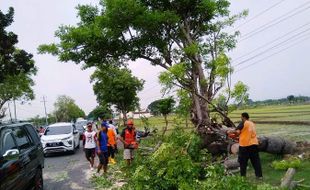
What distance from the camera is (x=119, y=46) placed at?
1945 centimetres

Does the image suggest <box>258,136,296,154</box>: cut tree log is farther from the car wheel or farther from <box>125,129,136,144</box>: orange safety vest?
the car wheel

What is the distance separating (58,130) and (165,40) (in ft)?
29.8

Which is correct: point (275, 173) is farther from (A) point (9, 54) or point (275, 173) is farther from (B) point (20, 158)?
(A) point (9, 54)

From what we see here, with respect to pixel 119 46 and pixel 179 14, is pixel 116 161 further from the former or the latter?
pixel 179 14

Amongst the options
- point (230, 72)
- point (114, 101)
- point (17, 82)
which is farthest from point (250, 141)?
point (17, 82)

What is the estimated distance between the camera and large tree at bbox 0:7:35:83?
105 ft

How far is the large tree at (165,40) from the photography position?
16828 mm

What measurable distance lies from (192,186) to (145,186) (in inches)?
48.5

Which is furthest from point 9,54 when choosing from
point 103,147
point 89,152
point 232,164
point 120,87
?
point 232,164

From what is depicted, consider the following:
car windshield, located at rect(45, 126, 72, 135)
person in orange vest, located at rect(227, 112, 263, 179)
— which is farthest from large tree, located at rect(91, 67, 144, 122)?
person in orange vest, located at rect(227, 112, 263, 179)

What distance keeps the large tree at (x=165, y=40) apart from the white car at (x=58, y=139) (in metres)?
4.85

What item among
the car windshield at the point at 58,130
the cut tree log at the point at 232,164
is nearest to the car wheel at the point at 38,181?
the cut tree log at the point at 232,164

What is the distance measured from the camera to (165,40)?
19.2 metres

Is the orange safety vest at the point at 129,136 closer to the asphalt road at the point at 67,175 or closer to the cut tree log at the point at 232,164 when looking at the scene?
the asphalt road at the point at 67,175
